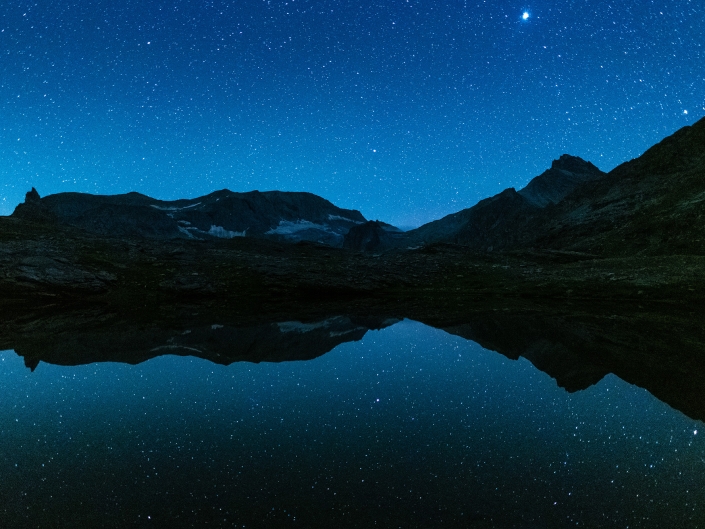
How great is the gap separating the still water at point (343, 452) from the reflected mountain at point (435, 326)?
2.38 metres

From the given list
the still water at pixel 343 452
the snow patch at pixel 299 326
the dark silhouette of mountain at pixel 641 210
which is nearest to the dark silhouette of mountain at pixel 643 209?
the dark silhouette of mountain at pixel 641 210

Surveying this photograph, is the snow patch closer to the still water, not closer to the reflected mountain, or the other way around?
the reflected mountain

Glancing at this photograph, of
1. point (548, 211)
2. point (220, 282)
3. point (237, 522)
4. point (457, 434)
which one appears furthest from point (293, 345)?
point (548, 211)

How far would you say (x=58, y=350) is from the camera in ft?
80.4

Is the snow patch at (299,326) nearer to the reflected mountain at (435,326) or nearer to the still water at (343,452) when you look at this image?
the reflected mountain at (435,326)

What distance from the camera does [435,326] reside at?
3319 centimetres

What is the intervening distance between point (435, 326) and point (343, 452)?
75.8ft

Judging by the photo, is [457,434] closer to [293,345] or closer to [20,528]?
[20,528]

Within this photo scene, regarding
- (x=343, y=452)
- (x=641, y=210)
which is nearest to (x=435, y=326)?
(x=343, y=452)

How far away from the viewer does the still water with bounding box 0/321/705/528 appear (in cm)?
852

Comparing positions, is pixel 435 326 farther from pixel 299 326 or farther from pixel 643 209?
pixel 643 209

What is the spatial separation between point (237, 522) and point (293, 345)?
60.5 feet

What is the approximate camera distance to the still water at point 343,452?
8.52m

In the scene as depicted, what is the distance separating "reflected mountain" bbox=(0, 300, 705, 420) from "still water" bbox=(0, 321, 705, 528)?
2379 millimetres
